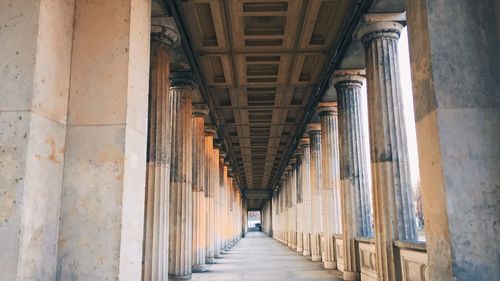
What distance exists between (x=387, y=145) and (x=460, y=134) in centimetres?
562

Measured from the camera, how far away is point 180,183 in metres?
15.0

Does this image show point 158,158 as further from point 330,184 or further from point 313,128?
point 313,128

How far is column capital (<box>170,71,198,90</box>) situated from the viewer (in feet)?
48.9

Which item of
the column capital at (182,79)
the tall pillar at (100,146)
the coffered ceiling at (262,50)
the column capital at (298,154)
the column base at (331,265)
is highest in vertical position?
the coffered ceiling at (262,50)

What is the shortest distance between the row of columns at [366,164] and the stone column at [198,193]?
5.16 m

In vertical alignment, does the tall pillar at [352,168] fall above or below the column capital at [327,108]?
below

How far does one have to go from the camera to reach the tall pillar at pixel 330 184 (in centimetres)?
1861

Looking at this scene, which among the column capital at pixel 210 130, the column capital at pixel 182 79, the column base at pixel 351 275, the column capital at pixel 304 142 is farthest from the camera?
the column capital at pixel 304 142

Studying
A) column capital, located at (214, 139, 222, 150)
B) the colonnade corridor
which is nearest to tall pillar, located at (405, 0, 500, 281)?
the colonnade corridor

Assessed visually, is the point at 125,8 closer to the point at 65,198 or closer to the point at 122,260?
the point at 65,198

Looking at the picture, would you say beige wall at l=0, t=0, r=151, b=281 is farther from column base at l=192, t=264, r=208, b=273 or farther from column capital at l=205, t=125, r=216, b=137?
column capital at l=205, t=125, r=216, b=137

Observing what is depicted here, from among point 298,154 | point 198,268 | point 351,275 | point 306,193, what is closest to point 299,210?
point 306,193

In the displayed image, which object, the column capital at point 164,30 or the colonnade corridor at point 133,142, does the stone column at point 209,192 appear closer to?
the colonnade corridor at point 133,142

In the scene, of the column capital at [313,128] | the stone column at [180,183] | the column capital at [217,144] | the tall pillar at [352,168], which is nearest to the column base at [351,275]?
the tall pillar at [352,168]
